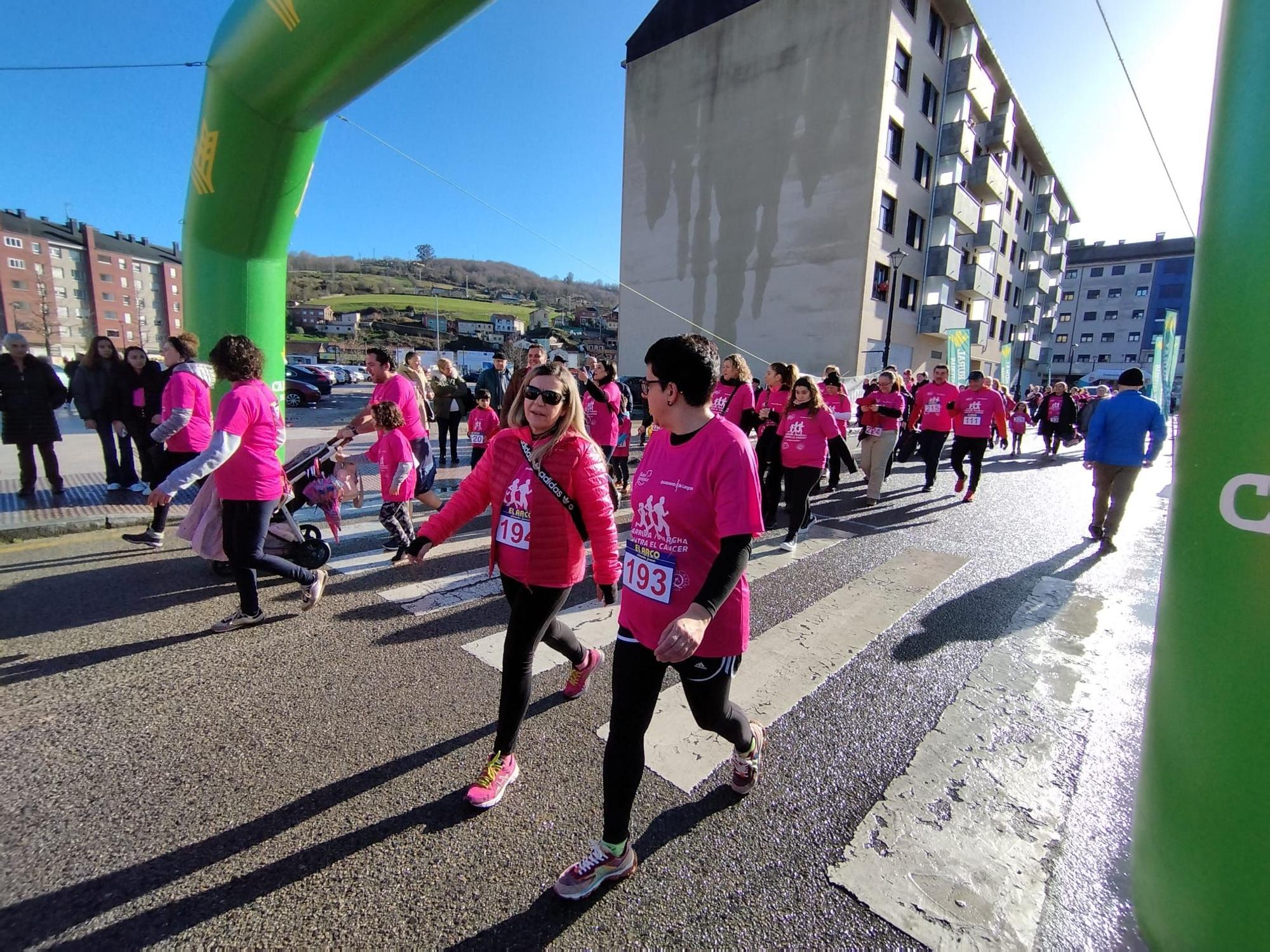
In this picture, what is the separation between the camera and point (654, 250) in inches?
1155

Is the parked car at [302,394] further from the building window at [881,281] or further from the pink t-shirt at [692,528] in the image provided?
the pink t-shirt at [692,528]

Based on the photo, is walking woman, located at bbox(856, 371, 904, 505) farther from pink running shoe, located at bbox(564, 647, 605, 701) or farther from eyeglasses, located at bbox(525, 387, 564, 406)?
eyeglasses, located at bbox(525, 387, 564, 406)

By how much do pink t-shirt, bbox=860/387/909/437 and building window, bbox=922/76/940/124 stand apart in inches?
947

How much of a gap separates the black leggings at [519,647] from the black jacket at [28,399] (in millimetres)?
7811

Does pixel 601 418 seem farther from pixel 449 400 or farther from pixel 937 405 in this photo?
pixel 937 405

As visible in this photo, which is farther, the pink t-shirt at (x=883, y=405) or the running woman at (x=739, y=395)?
the pink t-shirt at (x=883, y=405)

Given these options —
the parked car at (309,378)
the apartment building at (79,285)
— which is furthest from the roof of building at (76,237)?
the parked car at (309,378)

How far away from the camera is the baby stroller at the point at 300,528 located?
475cm

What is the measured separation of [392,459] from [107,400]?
4960 mm

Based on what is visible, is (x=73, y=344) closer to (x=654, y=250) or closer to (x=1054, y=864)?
(x=654, y=250)

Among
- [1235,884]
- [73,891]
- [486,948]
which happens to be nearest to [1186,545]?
[1235,884]

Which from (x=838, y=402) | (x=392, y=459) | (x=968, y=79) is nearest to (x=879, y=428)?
(x=838, y=402)

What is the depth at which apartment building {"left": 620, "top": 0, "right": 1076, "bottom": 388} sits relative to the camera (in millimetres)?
23031

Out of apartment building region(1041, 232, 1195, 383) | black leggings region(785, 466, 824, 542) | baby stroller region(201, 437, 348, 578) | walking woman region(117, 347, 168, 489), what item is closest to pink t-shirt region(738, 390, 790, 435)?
black leggings region(785, 466, 824, 542)
